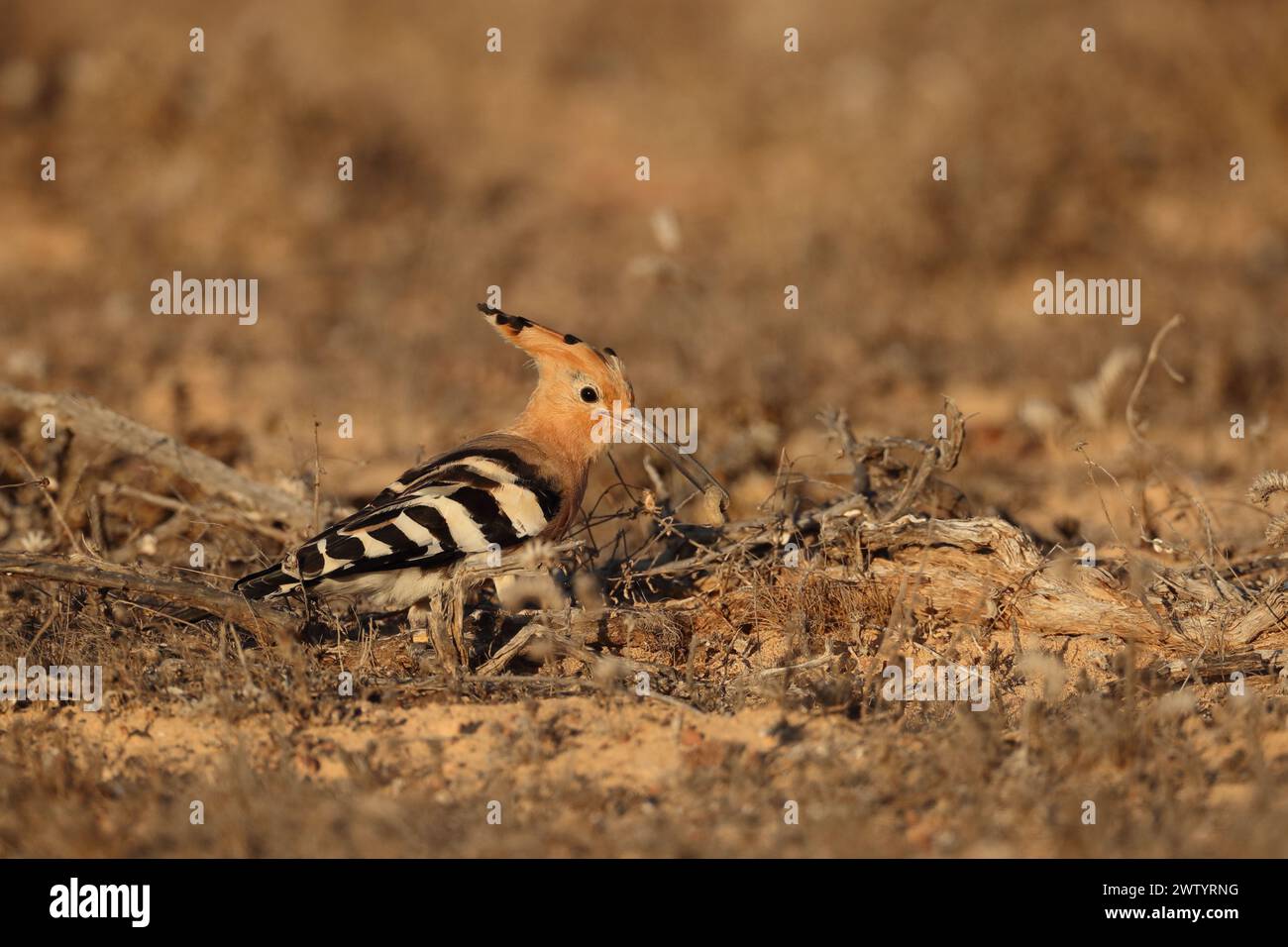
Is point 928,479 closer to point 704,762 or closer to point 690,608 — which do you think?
point 690,608

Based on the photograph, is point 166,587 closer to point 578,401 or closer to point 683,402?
point 578,401

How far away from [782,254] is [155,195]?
13.0ft

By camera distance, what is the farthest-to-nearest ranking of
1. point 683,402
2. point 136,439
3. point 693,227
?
1. point 693,227
2. point 683,402
3. point 136,439

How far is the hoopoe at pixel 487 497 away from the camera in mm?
3473

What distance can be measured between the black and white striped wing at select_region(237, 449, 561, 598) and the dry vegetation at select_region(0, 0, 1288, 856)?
0.17 metres

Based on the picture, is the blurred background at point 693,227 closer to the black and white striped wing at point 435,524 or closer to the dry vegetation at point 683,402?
the dry vegetation at point 683,402

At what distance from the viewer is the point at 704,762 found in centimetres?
296

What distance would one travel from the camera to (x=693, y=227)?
9055 mm

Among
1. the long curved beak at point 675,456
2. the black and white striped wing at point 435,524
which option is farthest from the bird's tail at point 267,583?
the long curved beak at point 675,456

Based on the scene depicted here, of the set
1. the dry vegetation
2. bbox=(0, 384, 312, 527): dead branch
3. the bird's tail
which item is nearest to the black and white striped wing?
the bird's tail

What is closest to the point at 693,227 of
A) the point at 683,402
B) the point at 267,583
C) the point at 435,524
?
the point at 683,402

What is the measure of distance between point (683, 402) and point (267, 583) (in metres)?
2.76

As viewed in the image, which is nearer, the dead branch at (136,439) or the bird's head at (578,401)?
the bird's head at (578,401)
